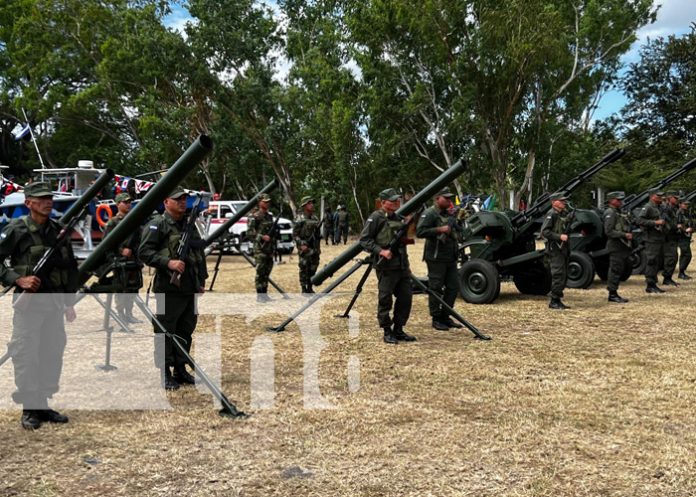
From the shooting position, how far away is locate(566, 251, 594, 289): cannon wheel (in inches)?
472

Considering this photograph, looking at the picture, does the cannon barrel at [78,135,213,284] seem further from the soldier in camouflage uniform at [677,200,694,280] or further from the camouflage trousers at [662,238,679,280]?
the soldier in camouflage uniform at [677,200,694,280]

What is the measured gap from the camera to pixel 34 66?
1303 inches

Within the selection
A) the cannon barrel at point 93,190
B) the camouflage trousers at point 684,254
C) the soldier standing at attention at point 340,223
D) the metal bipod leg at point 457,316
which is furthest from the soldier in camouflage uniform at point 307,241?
the soldier standing at attention at point 340,223

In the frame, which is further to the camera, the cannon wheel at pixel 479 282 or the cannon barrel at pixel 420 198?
the cannon wheel at pixel 479 282

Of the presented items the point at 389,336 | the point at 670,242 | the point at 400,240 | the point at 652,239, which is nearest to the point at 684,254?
the point at 670,242

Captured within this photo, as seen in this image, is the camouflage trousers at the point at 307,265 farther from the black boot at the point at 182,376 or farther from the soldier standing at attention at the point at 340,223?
the soldier standing at attention at the point at 340,223

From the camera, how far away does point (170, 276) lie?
226 inches

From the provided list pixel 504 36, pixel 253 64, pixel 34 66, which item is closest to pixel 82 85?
pixel 34 66

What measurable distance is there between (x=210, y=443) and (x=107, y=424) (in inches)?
37.4

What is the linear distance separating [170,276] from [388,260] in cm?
262

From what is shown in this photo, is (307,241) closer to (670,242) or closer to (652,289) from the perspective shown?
(652,289)

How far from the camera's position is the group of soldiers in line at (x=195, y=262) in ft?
15.9

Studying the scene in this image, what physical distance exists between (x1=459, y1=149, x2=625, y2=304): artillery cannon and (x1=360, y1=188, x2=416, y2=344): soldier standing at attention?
10.5 feet

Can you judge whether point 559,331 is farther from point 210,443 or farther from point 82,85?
point 82,85
